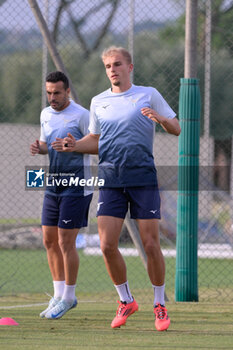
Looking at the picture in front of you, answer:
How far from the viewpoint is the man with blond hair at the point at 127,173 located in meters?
4.82

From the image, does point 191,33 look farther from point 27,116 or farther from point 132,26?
point 27,116

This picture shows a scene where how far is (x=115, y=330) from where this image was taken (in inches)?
188

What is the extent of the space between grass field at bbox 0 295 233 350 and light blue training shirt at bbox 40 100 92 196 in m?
0.99

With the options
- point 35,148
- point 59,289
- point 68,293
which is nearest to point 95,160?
point 35,148

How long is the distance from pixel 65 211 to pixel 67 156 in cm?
42

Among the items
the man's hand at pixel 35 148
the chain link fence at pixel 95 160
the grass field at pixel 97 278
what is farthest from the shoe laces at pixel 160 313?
the chain link fence at pixel 95 160

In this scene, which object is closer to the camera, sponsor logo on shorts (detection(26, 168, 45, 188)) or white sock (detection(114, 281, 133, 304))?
white sock (detection(114, 281, 133, 304))

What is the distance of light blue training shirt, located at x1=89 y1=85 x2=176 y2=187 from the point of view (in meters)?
4.83

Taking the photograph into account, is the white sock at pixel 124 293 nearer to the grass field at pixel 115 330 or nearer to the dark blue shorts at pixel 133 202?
the grass field at pixel 115 330

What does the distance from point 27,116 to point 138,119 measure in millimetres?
18016

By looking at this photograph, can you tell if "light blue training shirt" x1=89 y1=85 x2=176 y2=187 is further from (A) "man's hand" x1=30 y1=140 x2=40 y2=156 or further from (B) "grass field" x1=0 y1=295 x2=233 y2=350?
(B) "grass field" x1=0 y1=295 x2=233 y2=350

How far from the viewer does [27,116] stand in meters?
22.5

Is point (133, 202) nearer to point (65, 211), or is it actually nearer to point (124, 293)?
point (124, 293)

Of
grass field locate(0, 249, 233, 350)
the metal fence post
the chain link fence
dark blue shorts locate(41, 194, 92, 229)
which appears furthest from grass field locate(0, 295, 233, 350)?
the chain link fence
